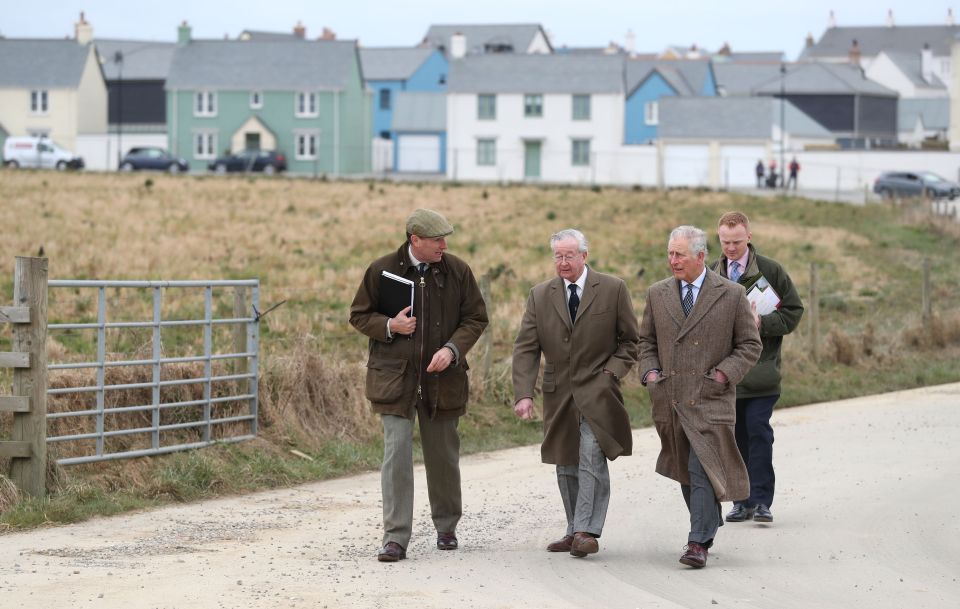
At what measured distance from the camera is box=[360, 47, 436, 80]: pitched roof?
338 feet

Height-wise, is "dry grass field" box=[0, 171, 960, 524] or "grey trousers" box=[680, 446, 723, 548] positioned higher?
"dry grass field" box=[0, 171, 960, 524]

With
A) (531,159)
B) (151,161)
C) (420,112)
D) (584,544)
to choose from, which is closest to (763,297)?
(584,544)

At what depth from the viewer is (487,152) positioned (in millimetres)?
79750

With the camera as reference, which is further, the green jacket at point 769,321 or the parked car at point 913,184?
the parked car at point 913,184

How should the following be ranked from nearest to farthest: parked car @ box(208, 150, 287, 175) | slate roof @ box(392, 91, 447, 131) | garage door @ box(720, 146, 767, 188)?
parked car @ box(208, 150, 287, 175)
garage door @ box(720, 146, 767, 188)
slate roof @ box(392, 91, 447, 131)

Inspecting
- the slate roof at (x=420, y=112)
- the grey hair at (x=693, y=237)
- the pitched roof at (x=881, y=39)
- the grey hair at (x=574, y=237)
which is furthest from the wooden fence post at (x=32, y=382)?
the pitched roof at (x=881, y=39)

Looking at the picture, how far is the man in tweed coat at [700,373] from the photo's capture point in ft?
28.6

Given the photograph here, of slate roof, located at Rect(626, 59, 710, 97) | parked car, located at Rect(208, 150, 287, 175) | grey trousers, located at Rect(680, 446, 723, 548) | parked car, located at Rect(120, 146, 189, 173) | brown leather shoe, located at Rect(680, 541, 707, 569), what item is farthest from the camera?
slate roof, located at Rect(626, 59, 710, 97)

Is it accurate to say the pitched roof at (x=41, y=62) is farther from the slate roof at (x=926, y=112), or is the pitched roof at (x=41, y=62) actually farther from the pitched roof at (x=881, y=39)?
the pitched roof at (x=881, y=39)

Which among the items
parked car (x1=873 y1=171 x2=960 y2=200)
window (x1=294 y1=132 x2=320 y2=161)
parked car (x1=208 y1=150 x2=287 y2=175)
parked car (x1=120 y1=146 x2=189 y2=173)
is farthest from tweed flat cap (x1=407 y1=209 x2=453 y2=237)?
window (x1=294 y1=132 x2=320 y2=161)

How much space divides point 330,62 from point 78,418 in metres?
73.4

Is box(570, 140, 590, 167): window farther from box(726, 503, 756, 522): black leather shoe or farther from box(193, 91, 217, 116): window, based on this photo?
box(726, 503, 756, 522): black leather shoe

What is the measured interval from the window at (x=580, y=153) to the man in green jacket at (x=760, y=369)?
69.2m

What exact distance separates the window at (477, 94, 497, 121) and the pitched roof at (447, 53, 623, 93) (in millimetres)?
400
